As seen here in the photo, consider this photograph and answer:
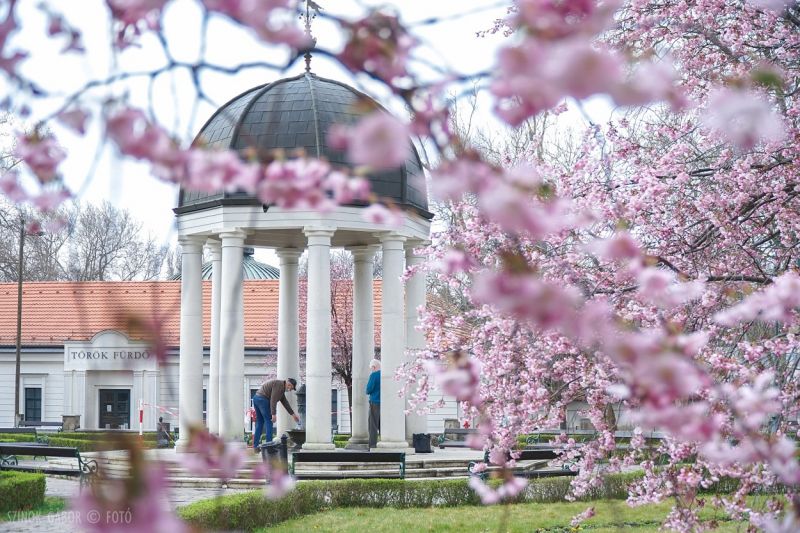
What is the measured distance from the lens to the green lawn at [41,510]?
12.9 meters

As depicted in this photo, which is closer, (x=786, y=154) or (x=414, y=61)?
(x=414, y=61)

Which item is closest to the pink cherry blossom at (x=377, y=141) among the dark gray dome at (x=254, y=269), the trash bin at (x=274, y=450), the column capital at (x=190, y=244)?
the trash bin at (x=274, y=450)

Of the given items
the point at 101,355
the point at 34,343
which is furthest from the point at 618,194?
the point at 34,343

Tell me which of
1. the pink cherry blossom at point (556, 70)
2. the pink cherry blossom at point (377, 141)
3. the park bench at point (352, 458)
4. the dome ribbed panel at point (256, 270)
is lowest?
the park bench at point (352, 458)

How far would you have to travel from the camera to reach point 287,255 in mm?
21797

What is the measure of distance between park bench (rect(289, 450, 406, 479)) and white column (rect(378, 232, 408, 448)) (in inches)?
87.5

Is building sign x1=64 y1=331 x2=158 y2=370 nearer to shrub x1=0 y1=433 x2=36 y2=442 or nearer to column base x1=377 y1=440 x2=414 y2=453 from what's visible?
shrub x1=0 y1=433 x2=36 y2=442

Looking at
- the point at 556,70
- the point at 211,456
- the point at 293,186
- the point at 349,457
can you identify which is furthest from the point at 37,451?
the point at 556,70

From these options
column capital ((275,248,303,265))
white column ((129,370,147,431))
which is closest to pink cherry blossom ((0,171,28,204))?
column capital ((275,248,303,265))

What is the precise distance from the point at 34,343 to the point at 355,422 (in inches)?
742

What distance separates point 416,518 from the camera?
44.3ft

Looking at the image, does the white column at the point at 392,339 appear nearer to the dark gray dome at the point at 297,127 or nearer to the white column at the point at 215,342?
the dark gray dome at the point at 297,127

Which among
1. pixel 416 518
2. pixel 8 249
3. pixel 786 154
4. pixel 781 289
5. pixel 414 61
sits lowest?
pixel 416 518

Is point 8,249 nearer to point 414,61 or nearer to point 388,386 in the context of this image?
point 388,386
